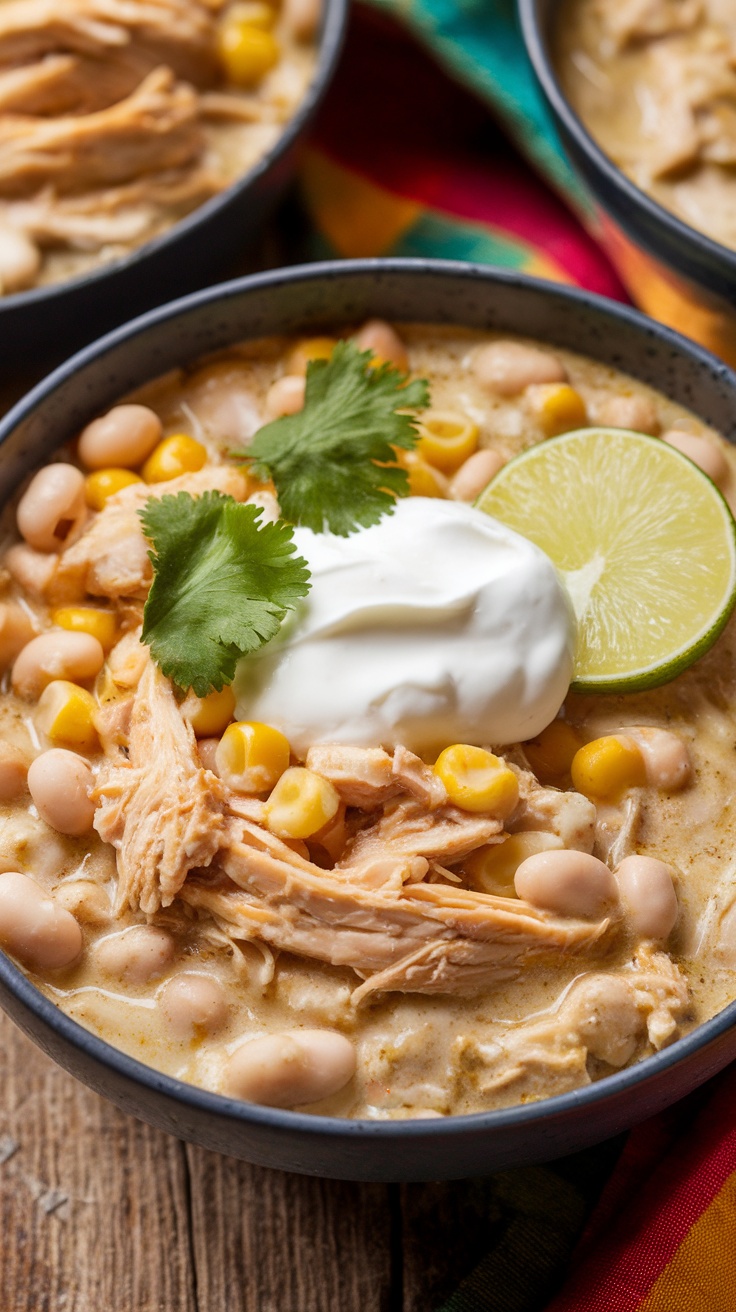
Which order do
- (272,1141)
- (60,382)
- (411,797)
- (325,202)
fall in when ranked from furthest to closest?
(325,202)
(60,382)
(411,797)
(272,1141)

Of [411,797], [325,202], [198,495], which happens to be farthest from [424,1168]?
[325,202]

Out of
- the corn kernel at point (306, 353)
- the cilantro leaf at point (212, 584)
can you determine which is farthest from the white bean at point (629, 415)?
the cilantro leaf at point (212, 584)

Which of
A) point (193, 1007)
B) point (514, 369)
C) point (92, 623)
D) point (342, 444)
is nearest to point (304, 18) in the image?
point (514, 369)

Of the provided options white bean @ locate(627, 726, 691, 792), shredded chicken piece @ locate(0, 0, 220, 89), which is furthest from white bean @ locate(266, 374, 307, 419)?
shredded chicken piece @ locate(0, 0, 220, 89)

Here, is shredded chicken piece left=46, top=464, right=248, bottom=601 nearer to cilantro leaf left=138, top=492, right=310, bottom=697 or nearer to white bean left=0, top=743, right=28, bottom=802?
cilantro leaf left=138, top=492, right=310, bottom=697

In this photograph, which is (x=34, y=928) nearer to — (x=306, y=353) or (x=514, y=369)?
(x=306, y=353)

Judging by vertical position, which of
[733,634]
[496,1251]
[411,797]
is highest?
[733,634]

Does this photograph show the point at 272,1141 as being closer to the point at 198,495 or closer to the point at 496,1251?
the point at 496,1251

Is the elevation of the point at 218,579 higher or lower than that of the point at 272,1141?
higher
